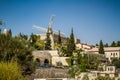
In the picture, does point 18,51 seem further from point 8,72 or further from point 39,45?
point 39,45

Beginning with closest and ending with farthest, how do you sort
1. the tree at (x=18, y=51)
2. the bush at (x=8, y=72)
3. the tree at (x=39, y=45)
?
the bush at (x=8, y=72) < the tree at (x=18, y=51) < the tree at (x=39, y=45)

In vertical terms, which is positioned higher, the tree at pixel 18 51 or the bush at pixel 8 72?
the tree at pixel 18 51

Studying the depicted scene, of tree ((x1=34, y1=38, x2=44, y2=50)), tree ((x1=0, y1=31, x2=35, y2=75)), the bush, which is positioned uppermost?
tree ((x1=34, y1=38, x2=44, y2=50))

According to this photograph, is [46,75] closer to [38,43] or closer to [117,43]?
[38,43]

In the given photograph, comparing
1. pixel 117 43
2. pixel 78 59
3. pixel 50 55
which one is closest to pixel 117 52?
pixel 117 43

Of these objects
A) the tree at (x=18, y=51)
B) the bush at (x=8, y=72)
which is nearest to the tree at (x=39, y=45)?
the tree at (x=18, y=51)

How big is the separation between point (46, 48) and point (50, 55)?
9044mm

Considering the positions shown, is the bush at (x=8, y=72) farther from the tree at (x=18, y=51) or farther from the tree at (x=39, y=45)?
the tree at (x=39, y=45)

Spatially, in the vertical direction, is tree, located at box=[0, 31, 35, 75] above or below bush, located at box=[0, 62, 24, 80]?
above

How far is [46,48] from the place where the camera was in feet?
223

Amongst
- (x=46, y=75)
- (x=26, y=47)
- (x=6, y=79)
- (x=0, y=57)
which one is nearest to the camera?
(x=6, y=79)

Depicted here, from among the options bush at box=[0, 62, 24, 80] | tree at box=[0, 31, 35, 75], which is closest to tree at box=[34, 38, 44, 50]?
tree at box=[0, 31, 35, 75]

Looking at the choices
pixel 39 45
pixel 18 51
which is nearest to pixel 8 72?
pixel 18 51

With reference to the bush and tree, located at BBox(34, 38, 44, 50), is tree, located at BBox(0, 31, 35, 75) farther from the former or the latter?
tree, located at BBox(34, 38, 44, 50)
